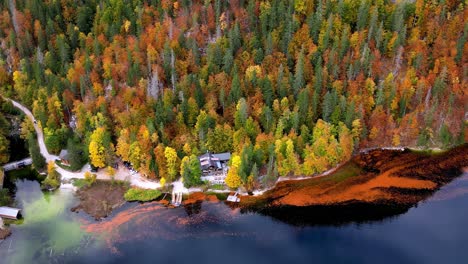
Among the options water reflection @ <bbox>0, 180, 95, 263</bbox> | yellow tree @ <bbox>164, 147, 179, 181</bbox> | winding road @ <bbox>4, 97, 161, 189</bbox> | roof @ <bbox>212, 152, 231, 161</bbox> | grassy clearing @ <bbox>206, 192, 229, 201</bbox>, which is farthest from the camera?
roof @ <bbox>212, 152, 231, 161</bbox>

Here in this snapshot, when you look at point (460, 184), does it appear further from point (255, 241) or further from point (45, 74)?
point (45, 74)

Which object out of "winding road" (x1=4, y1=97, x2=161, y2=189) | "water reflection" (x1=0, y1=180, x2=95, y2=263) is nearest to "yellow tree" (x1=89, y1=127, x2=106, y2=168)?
"winding road" (x1=4, y1=97, x2=161, y2=189)

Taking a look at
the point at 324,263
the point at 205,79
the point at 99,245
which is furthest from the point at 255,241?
Result: the point at 205,79

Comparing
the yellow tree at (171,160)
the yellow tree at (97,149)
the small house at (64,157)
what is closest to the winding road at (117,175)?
the small house at (64,157)

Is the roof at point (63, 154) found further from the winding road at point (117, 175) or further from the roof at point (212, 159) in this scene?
the roof at point (212, 159)

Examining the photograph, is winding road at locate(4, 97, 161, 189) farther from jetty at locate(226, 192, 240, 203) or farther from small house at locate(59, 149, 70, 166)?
jetty at locate(226, 192, 240, 203)

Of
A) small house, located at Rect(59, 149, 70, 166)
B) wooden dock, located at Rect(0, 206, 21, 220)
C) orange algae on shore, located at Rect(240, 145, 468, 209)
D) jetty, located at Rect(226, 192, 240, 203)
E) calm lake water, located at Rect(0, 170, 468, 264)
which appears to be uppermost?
small house, located at Rect(59, 149, 70, 166)
